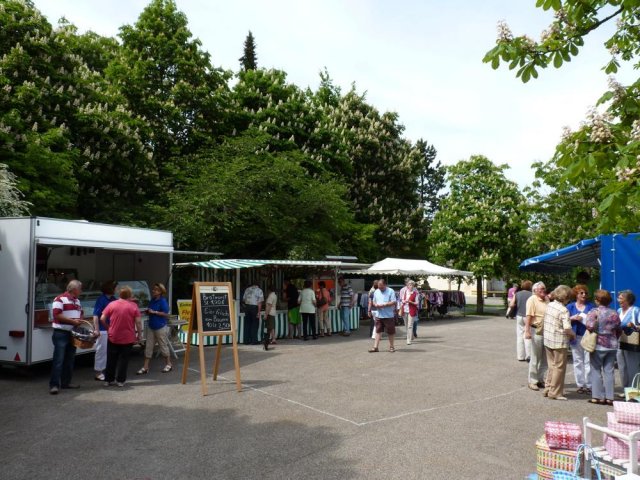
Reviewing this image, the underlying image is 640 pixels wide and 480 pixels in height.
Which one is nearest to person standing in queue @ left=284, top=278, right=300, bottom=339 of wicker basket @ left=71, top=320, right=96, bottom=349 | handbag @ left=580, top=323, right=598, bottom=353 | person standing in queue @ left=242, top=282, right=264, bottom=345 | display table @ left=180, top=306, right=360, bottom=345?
display table @ left=180, top=306, right=360, bottom=345

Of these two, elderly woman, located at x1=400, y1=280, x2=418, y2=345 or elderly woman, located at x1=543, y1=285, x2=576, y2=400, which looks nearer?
elderly woman, located at x1=543, y1=285, x2=576, y2=400

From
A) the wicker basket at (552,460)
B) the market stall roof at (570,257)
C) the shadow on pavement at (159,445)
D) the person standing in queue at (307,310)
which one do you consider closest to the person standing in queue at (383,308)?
the person standing in queue at (307,310)

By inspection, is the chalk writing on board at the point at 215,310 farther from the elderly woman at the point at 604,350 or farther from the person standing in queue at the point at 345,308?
the person standing in queue at the point at 345,308

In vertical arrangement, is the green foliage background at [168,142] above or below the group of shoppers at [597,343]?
above

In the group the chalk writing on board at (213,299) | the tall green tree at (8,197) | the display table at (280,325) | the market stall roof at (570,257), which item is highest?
the tall green tree at (8,197)

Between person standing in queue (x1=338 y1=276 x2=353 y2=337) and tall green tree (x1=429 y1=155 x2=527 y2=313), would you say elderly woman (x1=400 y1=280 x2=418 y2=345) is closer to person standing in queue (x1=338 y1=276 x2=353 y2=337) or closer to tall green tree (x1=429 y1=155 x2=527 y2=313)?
person standing in queue (x1=338 y1=276 x2=353 y2=337)

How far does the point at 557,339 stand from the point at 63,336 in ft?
24.9

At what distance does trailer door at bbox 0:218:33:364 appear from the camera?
30.0 feet

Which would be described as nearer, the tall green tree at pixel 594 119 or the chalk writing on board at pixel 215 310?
the tall green tree at pixel 594 119

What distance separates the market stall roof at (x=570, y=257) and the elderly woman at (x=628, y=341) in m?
3.13

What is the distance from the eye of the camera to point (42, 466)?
516 cm

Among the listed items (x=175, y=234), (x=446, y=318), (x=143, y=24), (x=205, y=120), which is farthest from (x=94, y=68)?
(x=446, y=318)

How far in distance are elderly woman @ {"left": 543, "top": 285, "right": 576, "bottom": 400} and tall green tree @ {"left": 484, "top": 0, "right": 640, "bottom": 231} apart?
9.60 ft

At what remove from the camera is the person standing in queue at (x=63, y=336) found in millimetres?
8352
